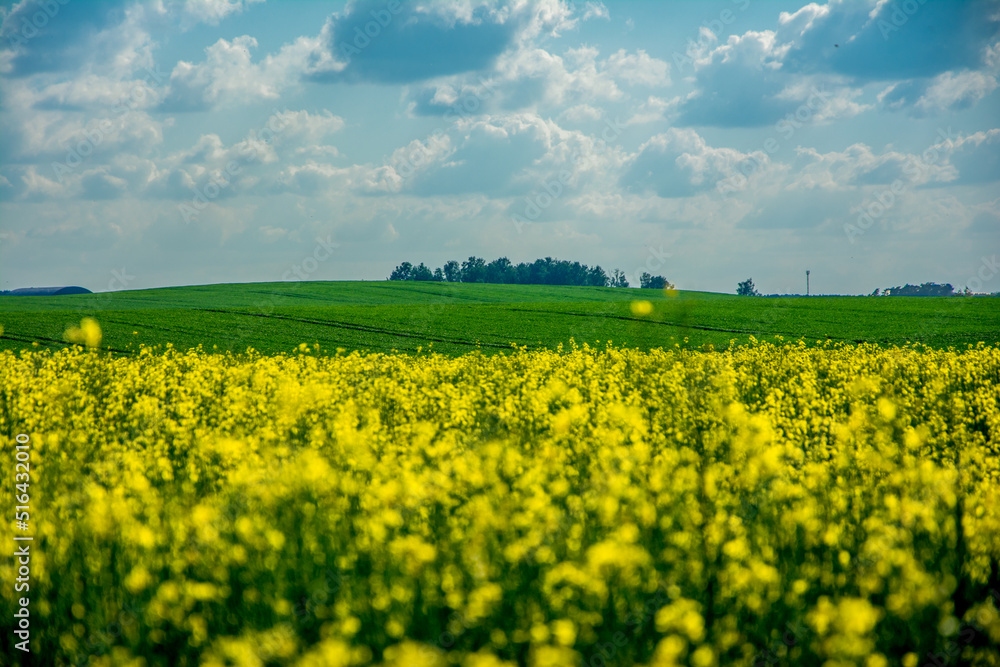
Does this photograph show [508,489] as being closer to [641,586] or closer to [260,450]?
[641,586]

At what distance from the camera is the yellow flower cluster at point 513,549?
3.63 metres

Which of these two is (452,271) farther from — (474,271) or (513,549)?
(513,549)

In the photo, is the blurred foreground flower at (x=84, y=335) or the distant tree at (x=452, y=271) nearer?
the blurred foreground flower at (x=84, y=335)

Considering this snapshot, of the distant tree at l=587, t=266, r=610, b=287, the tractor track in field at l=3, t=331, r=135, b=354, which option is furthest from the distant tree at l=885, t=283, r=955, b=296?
the tractor track in field at l=3, t=331, r=135, b=354

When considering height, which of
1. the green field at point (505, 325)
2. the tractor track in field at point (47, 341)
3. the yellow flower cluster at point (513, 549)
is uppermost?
the green field at point (505, 325)

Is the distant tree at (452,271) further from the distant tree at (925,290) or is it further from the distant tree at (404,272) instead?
the distant tree at (925,290)

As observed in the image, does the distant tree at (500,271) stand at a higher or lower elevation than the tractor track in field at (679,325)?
higher

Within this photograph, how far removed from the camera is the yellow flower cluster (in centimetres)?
363

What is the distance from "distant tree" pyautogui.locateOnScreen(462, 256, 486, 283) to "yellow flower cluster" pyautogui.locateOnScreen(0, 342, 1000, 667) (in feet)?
307

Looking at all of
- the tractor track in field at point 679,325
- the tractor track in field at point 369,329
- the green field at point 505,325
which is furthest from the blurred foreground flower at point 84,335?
the tractor track in field at point 679,325

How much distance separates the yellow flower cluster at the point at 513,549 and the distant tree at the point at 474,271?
93659 millimetres

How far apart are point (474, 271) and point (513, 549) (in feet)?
325

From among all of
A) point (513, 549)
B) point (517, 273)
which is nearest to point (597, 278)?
point (517, 273)

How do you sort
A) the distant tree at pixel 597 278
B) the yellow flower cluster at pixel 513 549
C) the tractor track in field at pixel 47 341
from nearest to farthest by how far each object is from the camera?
the yellow flower cluster at pixel 513 549
the tractor track in field at pixel 47 341
the distant tree at pixel 597 278
